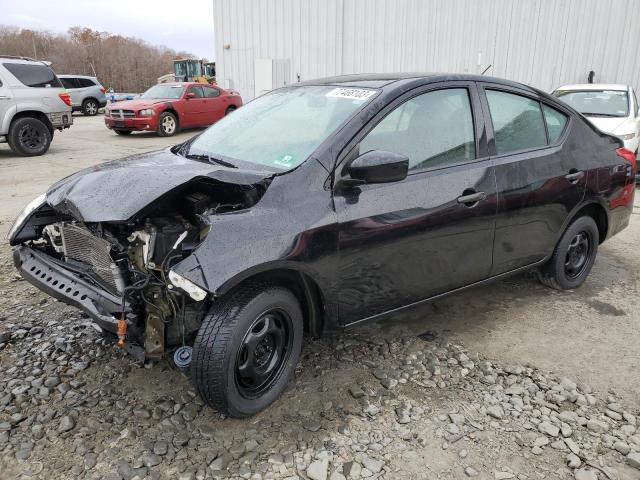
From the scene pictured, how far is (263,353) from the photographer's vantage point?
8.49 ft

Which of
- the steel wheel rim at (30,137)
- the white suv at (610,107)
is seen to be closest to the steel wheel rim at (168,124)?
the steel wheel rim at (30,137)

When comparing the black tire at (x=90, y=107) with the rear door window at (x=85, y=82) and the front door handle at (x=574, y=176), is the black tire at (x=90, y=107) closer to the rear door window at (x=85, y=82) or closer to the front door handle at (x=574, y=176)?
the rear door window at (x=85, y=82)

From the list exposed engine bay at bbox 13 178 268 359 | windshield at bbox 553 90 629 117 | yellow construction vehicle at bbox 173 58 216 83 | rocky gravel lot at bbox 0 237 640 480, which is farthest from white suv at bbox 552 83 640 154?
yellow construction vehicle at bbox 173 58 216 83

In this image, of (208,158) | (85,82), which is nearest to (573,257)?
(208,158)

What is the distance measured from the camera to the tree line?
50.7 meters

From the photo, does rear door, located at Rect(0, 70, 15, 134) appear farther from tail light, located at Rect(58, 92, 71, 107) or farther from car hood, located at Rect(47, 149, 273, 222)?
car hood, located at Rect(47, 149, 273, 222)

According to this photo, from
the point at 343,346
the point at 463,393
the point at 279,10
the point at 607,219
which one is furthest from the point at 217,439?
the point at 279,10

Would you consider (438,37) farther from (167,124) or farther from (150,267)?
(150,267)

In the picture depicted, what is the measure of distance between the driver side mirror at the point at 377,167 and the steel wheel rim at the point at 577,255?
6.91 feet

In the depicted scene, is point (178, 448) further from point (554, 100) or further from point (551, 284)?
point (554, 100)

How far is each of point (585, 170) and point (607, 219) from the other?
0.61 meters

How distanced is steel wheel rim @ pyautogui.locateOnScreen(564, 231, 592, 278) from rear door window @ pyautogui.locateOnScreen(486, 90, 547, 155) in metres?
0.92

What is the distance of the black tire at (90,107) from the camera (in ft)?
75.2

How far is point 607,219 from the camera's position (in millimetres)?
4121
